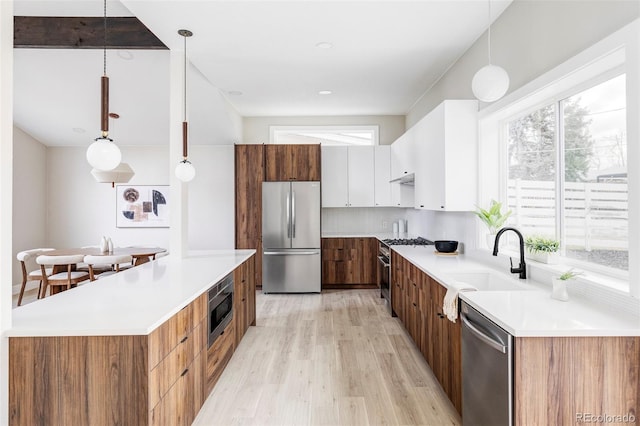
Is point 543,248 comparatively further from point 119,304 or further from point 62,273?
point 62,273

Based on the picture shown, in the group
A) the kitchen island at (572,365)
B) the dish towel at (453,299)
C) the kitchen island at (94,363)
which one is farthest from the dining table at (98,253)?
the kitchen island at (572,365)

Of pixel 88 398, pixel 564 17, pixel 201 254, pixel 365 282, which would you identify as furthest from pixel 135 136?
pixel 564 17

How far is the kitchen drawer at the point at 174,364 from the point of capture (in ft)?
5.37

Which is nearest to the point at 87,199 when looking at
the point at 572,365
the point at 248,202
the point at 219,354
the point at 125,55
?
the point at 248,202

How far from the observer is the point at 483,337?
1.70 m

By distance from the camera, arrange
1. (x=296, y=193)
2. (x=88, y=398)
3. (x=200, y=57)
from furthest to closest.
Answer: (x=296, y=193), (x=200, y=57), (x=88, y=398)

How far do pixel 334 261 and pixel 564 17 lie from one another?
170 inches

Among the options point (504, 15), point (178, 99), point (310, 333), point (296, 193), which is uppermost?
point (504, 15)

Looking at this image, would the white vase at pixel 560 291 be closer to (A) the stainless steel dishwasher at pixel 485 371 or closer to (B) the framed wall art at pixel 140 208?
(A) the stainless steel dishwasher at pixel 485 371

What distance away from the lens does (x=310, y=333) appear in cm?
385

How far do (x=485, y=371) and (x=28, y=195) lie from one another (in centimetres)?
745

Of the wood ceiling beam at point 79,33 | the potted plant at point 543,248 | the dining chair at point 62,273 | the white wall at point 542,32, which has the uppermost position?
the wood ceiling beam at point 79,33

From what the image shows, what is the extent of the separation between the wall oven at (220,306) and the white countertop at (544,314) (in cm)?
157

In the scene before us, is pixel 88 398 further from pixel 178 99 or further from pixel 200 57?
pixel 200 57
